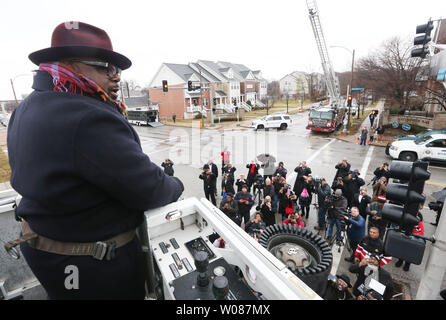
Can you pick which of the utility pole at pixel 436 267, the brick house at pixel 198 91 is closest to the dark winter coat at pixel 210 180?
the utility pole at pixel 436 267

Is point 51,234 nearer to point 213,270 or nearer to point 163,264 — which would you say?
point 163,264

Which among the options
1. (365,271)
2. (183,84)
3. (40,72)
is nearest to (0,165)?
(40,72)

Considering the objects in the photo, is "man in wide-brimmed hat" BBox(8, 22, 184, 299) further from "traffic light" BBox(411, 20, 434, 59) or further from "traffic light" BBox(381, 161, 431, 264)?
"traffic light" BBox(411, 20, 434, 59)

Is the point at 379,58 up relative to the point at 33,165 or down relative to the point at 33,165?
up

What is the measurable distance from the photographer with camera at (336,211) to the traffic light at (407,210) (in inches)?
164

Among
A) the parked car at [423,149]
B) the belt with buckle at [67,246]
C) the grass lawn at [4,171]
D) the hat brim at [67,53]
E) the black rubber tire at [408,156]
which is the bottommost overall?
the grass lawn at [4,171]

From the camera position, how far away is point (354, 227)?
5777 mm

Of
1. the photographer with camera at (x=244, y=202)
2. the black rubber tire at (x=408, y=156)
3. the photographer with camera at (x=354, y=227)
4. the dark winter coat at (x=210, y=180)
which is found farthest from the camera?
the black rubber tire at (x=408, y=156)

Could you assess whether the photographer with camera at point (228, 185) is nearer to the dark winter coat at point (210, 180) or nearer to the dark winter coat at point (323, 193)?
the dark winter coat at point (210, 180)

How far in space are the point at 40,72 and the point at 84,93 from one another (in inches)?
12.0

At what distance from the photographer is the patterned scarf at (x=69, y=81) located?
1.44 m

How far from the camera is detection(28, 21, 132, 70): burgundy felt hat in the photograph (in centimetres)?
146

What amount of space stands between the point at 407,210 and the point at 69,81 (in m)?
3.19
